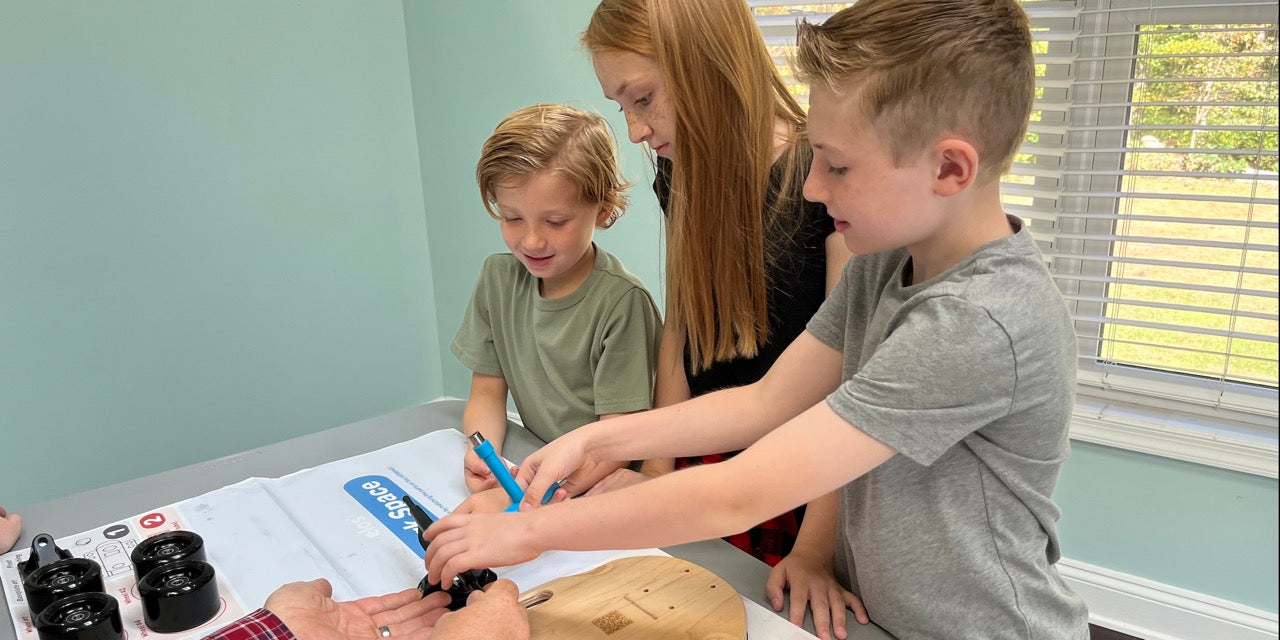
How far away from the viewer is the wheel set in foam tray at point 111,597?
740 millimetres

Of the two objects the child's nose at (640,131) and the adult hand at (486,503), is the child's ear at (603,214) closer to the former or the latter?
the child's nose at (640,131)

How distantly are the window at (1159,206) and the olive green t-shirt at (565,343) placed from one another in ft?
1.73

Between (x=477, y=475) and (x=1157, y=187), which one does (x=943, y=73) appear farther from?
(x=1157, y=187)

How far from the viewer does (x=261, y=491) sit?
1041mm

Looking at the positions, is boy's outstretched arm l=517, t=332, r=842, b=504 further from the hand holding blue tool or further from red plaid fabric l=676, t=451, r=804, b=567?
red plaid fabric l=676, t=451, r=804, b=567

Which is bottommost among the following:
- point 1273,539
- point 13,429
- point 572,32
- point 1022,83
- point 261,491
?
point 13,429

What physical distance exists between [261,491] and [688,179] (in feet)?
2.06

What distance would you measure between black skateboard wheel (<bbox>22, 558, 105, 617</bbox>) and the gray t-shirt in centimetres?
67

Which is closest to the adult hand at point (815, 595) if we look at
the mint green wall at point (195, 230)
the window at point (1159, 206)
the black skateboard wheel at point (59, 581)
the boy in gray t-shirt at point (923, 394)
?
the boy in gray t-shirt at point (923, 394)

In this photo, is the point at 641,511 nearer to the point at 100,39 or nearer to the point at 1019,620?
the point at 1019,620

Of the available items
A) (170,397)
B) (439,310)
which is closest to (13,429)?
(170,397)

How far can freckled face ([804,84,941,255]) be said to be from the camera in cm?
71

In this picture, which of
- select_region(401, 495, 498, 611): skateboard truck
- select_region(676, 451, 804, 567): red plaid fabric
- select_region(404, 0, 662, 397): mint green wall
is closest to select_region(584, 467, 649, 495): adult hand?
select_region(676, 451, 804, 567): red plaid fabric

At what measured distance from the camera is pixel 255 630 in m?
0.72
